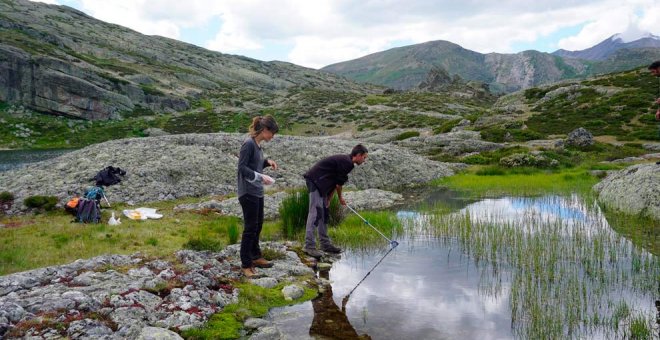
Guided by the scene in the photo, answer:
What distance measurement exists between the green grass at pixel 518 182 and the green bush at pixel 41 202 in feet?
65.2

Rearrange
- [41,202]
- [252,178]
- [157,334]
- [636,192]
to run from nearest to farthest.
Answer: [157,334] → [252,178] → [636,192] → [41,202]

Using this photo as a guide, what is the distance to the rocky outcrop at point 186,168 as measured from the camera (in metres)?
22.7

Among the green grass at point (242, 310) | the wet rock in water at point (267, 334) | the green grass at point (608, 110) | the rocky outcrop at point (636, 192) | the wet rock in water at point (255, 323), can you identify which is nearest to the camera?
the green grass at point (242, 310)

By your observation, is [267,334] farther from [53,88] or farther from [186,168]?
[53,88]

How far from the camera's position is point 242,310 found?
8555 millimetres

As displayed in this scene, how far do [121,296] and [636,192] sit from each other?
17.1 m

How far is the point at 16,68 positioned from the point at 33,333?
320 feet

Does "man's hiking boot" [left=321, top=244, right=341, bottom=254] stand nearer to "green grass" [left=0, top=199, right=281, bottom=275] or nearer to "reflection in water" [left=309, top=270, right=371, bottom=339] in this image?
"green grass" [left=0, top=199, right=281, bottom=275]

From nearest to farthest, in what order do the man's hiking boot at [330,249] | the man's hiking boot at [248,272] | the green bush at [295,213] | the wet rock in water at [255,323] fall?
the wet rock in water at [255,323]
the man's hiking boot at [248,272]
the man's hiking boot at [330,249]
the green bush at [295,213]

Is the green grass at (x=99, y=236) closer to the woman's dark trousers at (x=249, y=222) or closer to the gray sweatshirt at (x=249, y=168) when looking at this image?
the woman's dark trousers at (x=249, y=222)

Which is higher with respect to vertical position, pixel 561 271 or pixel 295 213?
pixel 295 213

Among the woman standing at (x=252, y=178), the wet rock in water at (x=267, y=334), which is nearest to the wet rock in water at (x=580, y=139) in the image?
the woman standing at (x=252, y=178)

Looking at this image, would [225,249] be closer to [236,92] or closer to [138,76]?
[138,76]

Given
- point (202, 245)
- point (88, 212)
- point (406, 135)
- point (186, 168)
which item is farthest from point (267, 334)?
point (406, 135)
